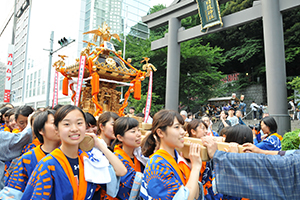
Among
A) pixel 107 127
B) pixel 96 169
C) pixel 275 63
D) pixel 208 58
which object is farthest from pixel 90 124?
pixel 208 58

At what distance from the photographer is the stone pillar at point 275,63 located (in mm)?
6875

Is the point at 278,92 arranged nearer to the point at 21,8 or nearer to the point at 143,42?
the point at 143,42

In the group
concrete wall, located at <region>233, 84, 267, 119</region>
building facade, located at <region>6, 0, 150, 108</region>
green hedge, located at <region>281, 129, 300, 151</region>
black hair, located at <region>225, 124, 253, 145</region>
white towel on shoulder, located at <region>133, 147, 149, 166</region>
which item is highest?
building facade, located at <region>6, 0, 150, 108</region>

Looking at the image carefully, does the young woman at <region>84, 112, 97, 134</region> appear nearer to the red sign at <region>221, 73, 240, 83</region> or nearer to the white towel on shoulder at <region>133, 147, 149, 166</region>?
the white towel on shoulder at <region>133, 147, 149, 166</region>

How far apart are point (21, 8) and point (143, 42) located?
95.1ft

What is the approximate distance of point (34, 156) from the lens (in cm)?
164

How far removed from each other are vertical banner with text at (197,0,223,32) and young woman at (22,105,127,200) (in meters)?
8.46

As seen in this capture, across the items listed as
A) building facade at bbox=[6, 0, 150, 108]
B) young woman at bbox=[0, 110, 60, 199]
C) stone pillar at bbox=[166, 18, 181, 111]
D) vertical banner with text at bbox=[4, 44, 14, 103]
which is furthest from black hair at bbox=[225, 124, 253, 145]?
vertical banner with text at bbox=[4, 44, 14, 103]

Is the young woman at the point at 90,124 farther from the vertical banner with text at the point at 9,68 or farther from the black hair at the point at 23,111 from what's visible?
the vertical banner with text at the point at 9,68

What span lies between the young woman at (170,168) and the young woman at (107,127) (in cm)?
101

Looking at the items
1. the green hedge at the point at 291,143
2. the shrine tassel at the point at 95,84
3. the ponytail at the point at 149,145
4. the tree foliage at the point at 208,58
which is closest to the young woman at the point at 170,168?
the ponytail at the point at 149,145

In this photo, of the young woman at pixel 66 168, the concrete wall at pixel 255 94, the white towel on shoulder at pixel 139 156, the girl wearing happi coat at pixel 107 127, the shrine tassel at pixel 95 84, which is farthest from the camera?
the concrete wall at pixel 255 94

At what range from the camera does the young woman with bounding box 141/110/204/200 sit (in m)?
1.31

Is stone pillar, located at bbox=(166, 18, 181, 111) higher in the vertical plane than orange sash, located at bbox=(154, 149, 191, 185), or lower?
higher
